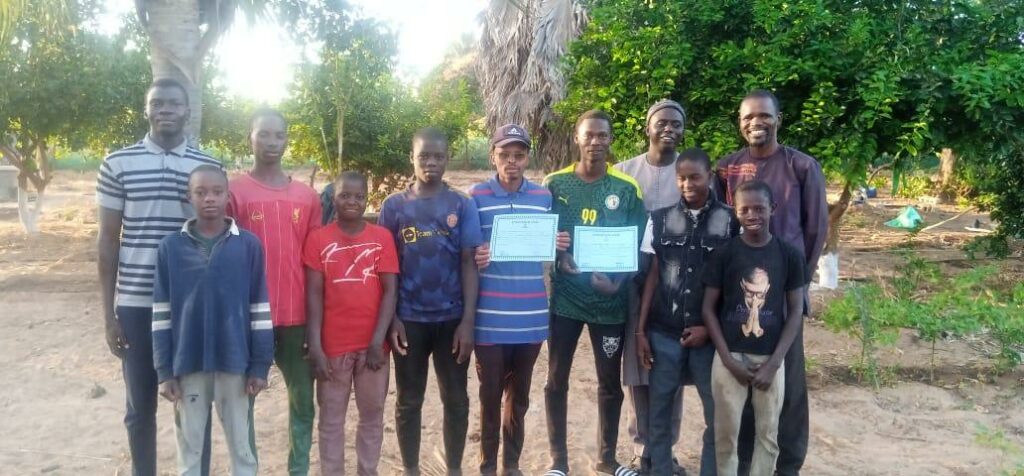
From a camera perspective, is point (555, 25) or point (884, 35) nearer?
point (884, 35)

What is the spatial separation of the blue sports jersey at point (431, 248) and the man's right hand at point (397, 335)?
5 centimetres

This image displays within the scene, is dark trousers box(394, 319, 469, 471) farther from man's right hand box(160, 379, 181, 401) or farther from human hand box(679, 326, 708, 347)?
human hand box(679, 326, 708, 347)

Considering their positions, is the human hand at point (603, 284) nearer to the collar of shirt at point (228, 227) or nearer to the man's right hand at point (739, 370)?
the man's right hand at point (739, 370)

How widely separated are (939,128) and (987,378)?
222 cm

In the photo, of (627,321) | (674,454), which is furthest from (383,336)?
(674,454)

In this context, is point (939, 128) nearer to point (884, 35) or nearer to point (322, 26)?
point (884, 35)

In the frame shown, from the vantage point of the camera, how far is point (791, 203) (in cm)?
337

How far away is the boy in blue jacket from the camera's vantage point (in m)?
2.79

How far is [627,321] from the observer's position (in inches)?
139

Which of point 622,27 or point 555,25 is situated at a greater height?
point 555,25

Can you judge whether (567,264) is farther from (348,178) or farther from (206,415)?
(206,415)

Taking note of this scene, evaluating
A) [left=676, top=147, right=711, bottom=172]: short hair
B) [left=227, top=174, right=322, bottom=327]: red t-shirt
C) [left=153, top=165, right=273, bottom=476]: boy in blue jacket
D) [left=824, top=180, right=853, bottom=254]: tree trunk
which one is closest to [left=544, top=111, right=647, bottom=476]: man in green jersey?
[left=676, top=147, right=711, bottom=172]: short hair

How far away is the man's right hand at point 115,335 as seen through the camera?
9.63 feet

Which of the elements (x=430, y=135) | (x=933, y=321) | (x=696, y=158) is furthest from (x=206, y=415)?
(x=933, y=321)
